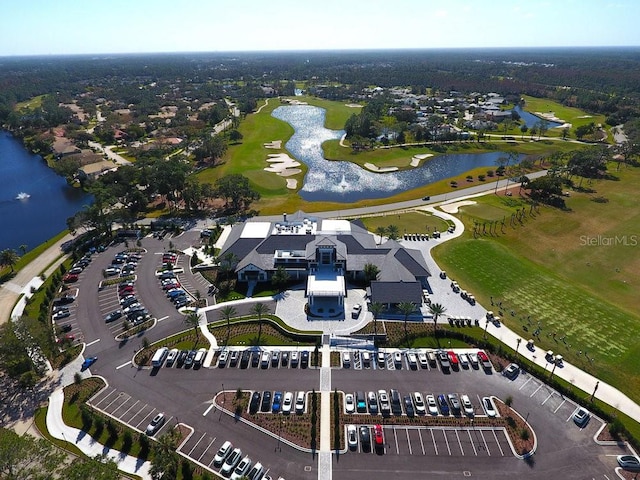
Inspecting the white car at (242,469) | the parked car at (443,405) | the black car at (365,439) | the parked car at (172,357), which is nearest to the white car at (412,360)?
the parked car at (443,405)

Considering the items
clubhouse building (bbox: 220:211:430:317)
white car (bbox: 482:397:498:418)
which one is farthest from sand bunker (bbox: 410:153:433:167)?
white car (bbox: 482:397:498:418)

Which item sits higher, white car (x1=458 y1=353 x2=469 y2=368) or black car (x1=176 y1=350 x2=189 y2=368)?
black car (x1=176 y1=350 x2=189 y2=368)

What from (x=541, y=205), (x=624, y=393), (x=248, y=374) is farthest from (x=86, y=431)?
(x=541, y=205)

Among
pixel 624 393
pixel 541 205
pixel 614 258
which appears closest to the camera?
pixel 624 393

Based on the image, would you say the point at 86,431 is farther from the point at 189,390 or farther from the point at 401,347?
the point at 401,347

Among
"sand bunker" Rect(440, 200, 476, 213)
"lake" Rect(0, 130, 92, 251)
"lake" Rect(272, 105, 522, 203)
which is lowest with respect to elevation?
"lake" Rect(0, 130, 92, 251)

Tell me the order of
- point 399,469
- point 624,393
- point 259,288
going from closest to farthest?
point 399,469 → point 624,393 → point 259,288

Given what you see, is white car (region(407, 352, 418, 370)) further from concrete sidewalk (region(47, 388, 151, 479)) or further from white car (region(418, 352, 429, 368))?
concrete sidewalk (region(47, 388, 151, 479))
